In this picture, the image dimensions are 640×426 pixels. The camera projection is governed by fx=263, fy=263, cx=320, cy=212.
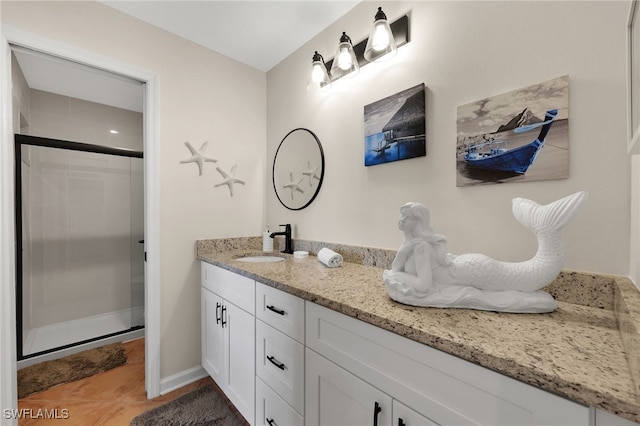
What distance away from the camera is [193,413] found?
1.55 meters

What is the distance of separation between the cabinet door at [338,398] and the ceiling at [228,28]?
6.33 ft

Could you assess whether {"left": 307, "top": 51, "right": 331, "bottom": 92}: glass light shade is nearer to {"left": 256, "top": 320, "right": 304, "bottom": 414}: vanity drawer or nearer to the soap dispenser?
the soap dispenser

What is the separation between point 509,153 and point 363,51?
102 centimetres

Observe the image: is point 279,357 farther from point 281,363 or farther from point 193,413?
point 193,413

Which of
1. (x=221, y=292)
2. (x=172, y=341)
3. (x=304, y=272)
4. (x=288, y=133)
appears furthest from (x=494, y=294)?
(x=172, y=341)

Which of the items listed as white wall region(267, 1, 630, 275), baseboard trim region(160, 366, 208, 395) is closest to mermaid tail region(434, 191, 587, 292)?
white wall region(267, 1, 630, 275)

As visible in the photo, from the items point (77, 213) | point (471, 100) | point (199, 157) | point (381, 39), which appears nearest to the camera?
point (471, 100)

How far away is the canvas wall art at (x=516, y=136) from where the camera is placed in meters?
0.93

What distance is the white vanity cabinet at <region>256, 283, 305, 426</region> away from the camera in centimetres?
108

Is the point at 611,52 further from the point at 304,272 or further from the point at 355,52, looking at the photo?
the point at 304,272

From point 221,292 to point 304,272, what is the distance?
24.9 inches

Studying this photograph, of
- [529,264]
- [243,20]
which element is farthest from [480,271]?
[243,20]

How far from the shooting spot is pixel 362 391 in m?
0.83

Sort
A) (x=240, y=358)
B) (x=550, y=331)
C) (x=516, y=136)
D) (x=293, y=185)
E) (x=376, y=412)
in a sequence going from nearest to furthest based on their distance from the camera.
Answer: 1. (x=550, y=331)
2. (x=376, y=412)
3. (x=516, y=136)
4. (x=240, y=358)
5. (x=293, y=185)
